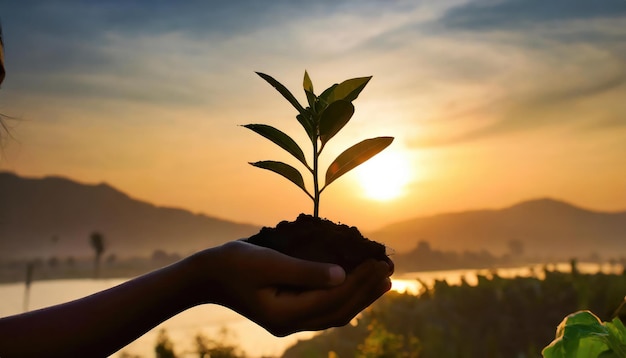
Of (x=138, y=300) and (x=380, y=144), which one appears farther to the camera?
(x=380, y=144)

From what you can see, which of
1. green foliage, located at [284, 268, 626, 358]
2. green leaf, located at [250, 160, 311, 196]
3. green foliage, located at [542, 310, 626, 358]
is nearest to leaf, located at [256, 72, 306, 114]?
green leaf, located at [250, 160, 311, 196]

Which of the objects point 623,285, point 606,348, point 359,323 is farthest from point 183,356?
point 606,348

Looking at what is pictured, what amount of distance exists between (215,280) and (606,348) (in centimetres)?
110

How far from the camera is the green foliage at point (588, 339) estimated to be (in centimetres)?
148

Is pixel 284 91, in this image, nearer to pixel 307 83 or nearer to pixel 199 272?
pixel 307 83

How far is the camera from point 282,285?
6.24ft

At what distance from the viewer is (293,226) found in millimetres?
2086

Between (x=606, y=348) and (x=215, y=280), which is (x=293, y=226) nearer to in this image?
(x=215, y=280)

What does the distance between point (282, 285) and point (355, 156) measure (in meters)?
0.59

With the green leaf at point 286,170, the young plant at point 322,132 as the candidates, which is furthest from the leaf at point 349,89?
the green leaf at point 286,170

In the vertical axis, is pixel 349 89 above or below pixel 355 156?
above

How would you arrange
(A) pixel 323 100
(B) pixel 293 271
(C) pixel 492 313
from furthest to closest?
(C) pixel 492 313
(A) pixel 323 100
(B) pixel 293 271

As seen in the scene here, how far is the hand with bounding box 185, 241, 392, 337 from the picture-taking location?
1866 millimetres

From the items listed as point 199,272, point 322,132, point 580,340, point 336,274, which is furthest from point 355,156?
point 580,340
